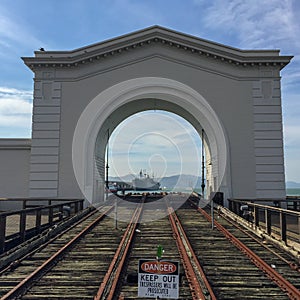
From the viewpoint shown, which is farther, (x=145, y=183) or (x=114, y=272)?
(x=145, y=183)

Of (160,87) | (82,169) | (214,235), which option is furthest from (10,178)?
(214,235)

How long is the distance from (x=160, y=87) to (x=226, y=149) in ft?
17.4

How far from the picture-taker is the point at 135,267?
23.4ft

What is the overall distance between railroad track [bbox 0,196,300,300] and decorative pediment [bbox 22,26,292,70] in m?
11.1

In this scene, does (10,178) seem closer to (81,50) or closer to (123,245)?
(81,50)

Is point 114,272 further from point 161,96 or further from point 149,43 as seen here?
point 149,43

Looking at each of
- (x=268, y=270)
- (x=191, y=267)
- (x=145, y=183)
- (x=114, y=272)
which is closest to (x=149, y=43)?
(x=191, y=267)

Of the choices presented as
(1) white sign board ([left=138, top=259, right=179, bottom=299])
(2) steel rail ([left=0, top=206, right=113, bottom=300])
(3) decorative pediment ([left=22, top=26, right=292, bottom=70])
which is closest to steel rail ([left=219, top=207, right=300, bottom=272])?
(1) white sign board ([left=138, top=259, right=179, bottom=299])

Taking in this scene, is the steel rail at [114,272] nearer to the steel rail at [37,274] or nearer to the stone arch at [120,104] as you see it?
the steel rail at [37,274]

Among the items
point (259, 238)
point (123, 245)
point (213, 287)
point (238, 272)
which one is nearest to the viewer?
point (213, 287)

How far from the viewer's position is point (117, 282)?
19.5 feet

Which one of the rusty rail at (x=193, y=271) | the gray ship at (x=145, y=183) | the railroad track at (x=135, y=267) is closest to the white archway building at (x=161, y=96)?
the railroad track at (x=135, y=267)

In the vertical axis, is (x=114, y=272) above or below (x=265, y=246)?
below

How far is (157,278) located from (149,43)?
56.6 feet
